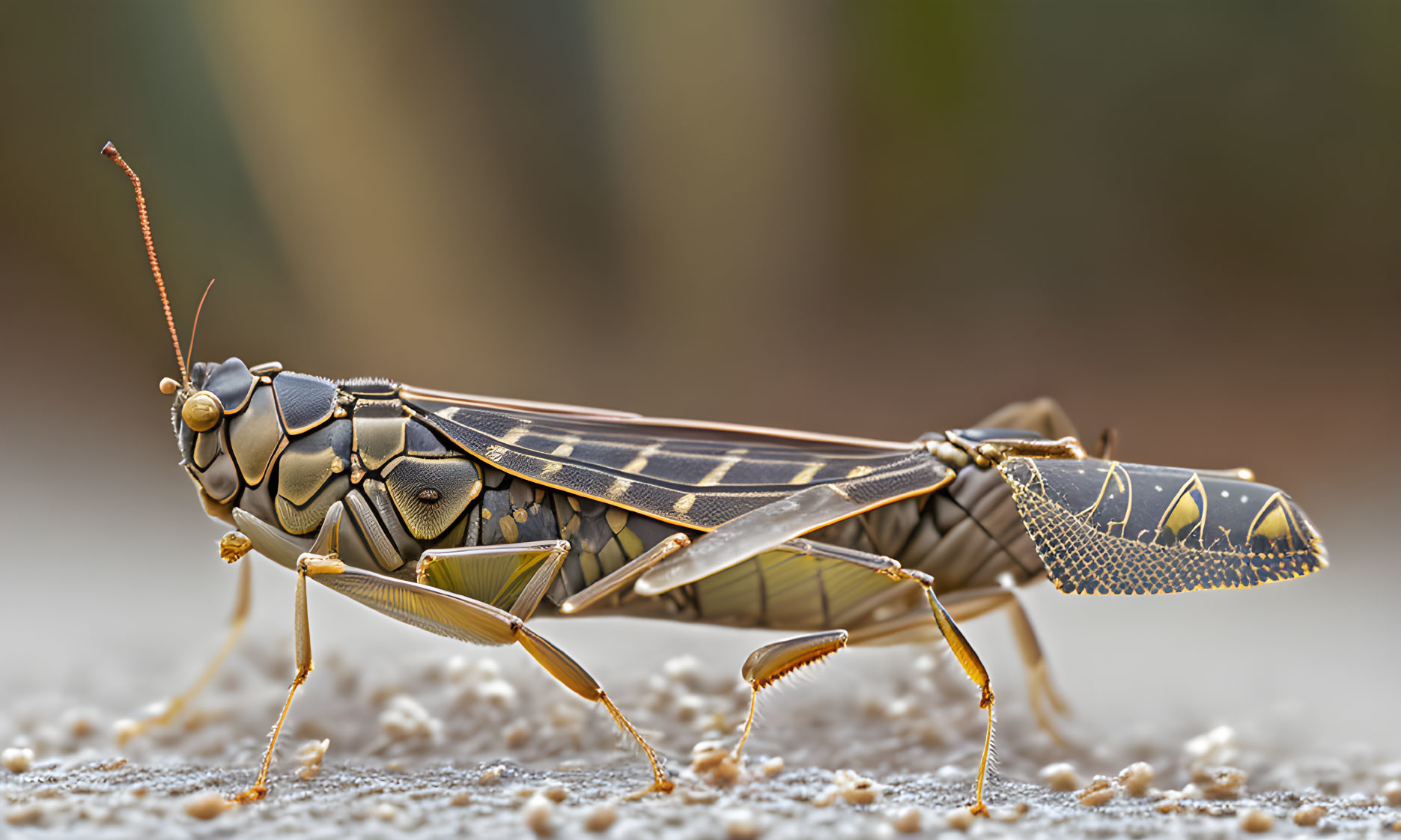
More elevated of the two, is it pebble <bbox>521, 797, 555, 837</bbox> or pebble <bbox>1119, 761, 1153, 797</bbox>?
pebble <bbox>521, 797, 555, 837</bbox>

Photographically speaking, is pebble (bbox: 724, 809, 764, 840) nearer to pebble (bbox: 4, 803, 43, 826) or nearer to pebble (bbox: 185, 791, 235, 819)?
pebble (bbox: 185, 791, 235, 819)

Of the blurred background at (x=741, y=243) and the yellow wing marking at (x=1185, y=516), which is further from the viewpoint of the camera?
the blurred background at (x=741, y=243)

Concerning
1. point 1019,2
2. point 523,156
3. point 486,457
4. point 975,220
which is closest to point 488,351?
point 523,156

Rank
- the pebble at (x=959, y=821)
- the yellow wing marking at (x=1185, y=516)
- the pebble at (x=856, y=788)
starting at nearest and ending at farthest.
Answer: the pebble at (x=959, y=821) < the pebble at (x=856, y=788) < the yellow wing marking at (x=1185, y=516)

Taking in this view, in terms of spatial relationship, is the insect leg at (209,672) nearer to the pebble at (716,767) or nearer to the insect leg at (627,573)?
the insect leg at (627,573)

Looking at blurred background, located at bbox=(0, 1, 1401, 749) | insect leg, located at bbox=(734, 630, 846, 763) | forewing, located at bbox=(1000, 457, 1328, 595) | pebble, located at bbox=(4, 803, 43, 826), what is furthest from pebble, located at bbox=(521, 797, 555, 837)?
blurred background, located at bbox=(0, 1, 1401, 749)

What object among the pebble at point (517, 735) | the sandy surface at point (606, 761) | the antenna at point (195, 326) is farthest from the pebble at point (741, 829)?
the antenna at point (195, 326)
